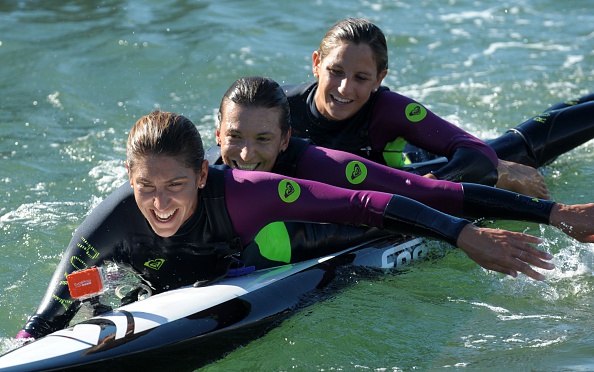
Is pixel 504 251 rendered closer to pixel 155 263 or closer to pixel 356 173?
pixel 356 173

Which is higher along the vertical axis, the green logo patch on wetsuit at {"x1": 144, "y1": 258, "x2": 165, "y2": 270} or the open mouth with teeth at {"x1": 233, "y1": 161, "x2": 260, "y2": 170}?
the open mouth with teeth at {"x1": 233, "y1": 161, "x2": 260, "y2": 170}

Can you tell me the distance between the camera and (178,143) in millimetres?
3986

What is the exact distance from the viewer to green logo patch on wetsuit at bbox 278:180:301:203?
4.23 m

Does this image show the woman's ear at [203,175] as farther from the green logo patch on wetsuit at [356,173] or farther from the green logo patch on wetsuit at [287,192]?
the green logo patch on wetsuit at [356,173]

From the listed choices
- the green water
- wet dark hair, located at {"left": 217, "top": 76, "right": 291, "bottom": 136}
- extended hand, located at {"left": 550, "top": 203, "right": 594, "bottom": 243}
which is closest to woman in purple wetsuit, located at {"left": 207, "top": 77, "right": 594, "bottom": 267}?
wet dark hair, located at {"left": 217, "top": 76, "right": 291, "bottom": 136}

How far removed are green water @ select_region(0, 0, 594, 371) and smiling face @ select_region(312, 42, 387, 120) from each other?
109 centimetres

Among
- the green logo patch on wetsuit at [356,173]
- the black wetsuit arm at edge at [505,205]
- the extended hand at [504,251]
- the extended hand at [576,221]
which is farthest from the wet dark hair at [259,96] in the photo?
the extended hand at [576,221]

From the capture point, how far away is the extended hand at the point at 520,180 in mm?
5930

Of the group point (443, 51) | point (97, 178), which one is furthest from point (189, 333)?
point (443, 51)

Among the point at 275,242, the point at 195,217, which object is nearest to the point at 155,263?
the point at 195,217

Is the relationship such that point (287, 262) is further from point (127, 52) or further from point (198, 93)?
point (127, 52)

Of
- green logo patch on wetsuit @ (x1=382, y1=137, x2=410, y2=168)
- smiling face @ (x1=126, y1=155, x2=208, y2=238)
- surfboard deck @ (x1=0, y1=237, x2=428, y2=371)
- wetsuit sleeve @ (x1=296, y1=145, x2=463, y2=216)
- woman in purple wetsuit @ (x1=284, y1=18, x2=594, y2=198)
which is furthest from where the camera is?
green logo patch on wetsuit @ (x1=382, y1=137, x2=410, y2=168)

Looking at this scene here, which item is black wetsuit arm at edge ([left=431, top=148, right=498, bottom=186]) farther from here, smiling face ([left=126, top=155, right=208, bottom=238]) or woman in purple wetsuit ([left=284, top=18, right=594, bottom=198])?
smiling face ([left=126, top=155, right=208, bottom=238])

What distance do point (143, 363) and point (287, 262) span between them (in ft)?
3.80
